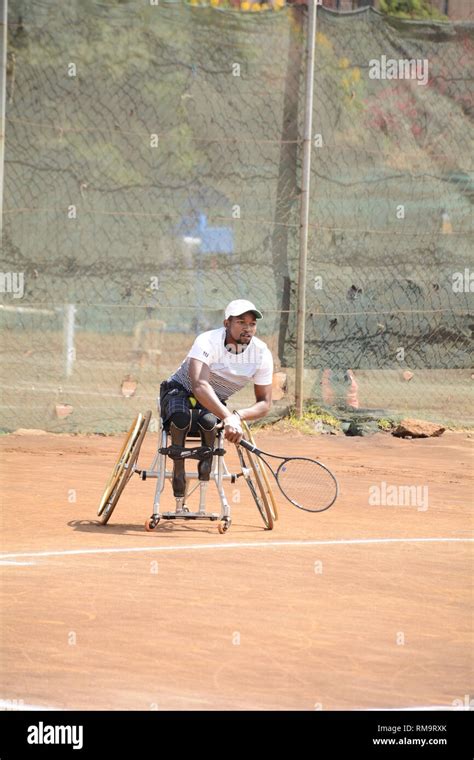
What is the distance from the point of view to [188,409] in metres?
8.93

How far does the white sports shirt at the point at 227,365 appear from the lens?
9.09 metres

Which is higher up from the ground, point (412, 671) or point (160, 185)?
point (160, 185)

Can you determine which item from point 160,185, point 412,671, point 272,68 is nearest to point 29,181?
point 160,185

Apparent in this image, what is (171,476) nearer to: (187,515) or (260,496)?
(187,515)

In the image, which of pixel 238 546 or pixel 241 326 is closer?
pixel 238 546

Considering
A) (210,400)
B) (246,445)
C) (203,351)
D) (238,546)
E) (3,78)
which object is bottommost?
(238,546)

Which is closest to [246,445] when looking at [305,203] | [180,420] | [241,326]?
[180,420]

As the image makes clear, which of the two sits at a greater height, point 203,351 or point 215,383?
point 203,351

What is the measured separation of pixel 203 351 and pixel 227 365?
0.79ft

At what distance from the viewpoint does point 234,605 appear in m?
6.72

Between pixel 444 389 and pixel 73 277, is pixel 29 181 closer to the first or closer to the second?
pixel 73 277

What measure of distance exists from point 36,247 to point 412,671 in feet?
30.1

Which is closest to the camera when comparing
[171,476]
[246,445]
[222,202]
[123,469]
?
[246,445]
